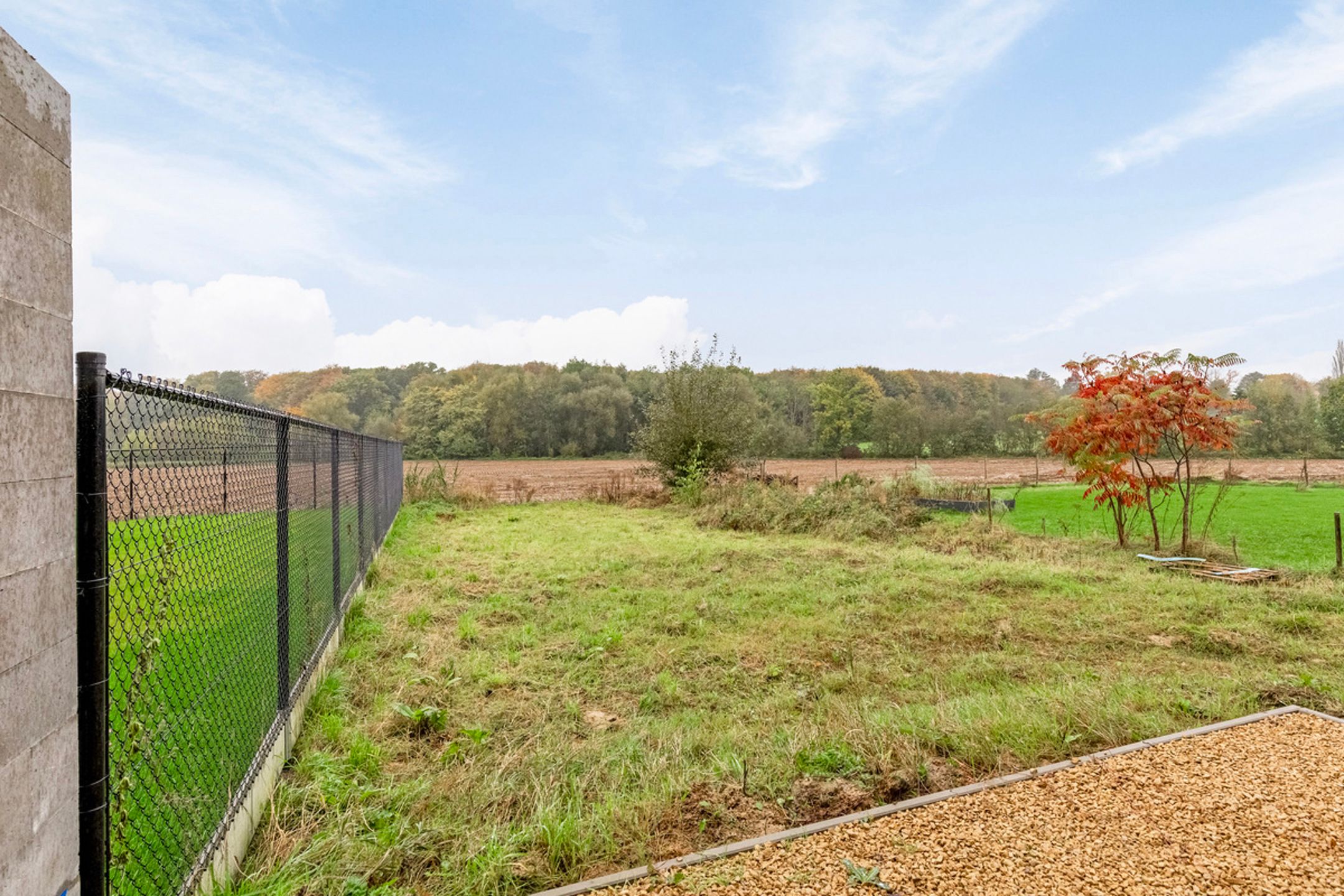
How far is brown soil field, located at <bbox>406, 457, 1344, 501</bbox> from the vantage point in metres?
20.2

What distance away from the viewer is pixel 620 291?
43.1 m

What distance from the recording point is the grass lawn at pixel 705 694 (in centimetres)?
264

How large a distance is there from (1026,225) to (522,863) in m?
20.3

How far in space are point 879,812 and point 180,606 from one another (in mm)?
2901

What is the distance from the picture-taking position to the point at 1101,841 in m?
2.45

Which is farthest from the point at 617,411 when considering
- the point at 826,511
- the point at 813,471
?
the point at 826,511

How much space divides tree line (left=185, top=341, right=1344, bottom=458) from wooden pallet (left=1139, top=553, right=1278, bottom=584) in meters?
28.8

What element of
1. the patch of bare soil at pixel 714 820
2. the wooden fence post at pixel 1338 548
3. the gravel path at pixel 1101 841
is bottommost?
the patch of bare soil at pixel 714 820

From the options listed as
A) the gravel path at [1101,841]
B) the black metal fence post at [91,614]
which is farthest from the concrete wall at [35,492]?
the gravel path at [1101,841]

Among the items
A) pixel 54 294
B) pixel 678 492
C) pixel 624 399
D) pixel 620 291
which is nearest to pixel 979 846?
pixel 54 294

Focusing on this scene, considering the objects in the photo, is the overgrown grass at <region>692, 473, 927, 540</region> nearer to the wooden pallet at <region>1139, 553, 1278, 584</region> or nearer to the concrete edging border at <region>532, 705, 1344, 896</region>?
the wooden pallet at <region>1139, 553, 1278, 584</region>

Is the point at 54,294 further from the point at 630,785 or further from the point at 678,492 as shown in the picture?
the point at 678,492

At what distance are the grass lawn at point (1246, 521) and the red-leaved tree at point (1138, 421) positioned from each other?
0.68m

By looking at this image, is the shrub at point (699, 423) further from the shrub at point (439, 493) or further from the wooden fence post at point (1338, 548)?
the wooden fence post at point (1338, 548)
